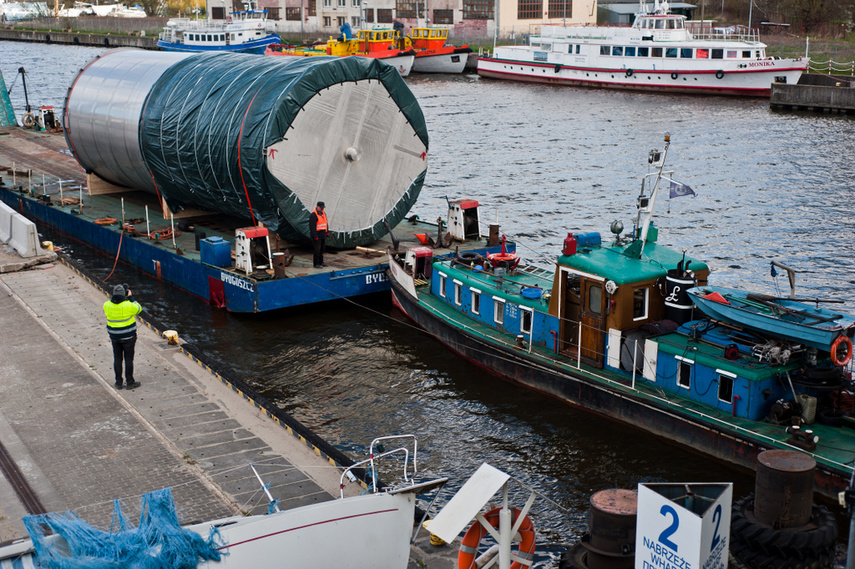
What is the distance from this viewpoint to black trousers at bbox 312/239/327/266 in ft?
79.8

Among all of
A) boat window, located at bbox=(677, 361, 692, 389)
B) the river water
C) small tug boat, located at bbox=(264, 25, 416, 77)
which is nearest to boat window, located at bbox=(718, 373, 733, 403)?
boat window, located at bbox=(677, 361, 692, 389)

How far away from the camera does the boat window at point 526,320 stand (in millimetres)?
20052

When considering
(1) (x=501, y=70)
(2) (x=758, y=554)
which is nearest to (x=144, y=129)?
(2) (x=758, y=554)

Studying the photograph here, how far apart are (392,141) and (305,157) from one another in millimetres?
3042

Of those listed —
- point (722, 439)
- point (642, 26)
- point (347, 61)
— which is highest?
point (642, 26)

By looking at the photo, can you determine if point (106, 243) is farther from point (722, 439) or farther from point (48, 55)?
point (48, 55)

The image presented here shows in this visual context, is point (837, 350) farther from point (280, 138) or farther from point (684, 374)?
point (280, 138)

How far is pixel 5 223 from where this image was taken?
27656mm

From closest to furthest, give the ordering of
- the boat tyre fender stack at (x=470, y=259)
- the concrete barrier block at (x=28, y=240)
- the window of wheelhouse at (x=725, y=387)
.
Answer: the window of wheelhouse at (x=725, y=387)
the boat tyre fender stack at (x=470, y=259)
the concrete barrier block at (x=28, y=240)

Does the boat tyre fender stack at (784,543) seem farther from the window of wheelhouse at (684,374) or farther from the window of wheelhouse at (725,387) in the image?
the window of wheelhouse at (684,374)

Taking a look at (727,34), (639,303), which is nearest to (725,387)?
(639,303)

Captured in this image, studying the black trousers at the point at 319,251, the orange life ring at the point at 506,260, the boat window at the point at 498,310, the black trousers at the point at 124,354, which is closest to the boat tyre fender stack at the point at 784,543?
the boat window at the point at 498,310

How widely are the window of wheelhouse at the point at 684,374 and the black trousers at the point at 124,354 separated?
10.1m

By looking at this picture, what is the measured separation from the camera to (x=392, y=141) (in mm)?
26406
